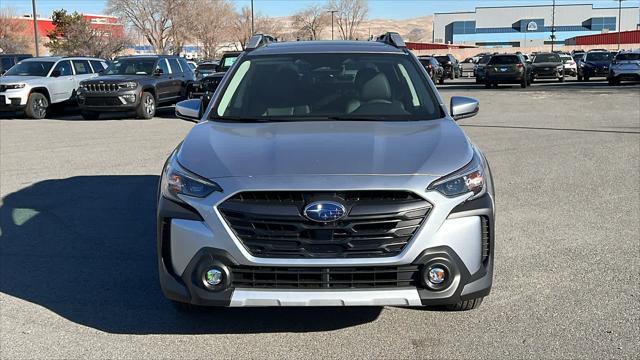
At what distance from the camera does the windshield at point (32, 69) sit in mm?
19062

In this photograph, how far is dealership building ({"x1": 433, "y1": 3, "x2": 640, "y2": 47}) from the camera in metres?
126

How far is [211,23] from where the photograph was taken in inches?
2970

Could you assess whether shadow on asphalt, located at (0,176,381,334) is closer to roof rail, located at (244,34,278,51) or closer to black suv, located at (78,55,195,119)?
roof rail, located at (244,34,278,51)

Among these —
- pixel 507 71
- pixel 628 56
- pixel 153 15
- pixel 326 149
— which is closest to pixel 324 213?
pixel 326 149

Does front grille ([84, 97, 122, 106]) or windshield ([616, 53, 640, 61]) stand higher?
windshield ([616, 53, 640, 61])

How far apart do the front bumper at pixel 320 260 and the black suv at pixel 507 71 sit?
28965mm

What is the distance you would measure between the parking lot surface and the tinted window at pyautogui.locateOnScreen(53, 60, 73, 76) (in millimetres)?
10098

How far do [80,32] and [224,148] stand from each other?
51281 mm

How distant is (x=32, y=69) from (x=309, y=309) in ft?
56.9

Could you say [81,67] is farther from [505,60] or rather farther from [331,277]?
[505,60]

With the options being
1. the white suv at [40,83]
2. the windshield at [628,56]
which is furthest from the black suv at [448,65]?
the white suv at [40,83]

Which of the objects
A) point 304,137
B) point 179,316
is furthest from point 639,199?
point 179,316

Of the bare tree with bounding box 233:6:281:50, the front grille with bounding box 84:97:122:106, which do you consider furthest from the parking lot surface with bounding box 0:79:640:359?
the bare tree with bounding box 233:6:281:50

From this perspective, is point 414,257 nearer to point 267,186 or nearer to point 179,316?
point 267,186
